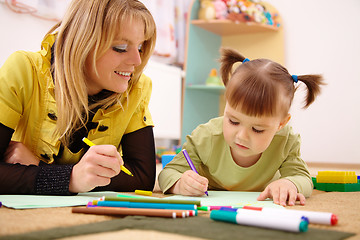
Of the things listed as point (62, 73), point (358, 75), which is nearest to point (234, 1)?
point (358, 75)

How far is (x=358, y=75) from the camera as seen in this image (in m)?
3.04

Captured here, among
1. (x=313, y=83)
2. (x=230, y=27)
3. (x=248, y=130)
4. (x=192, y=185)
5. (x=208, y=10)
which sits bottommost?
(x=192, y=185)

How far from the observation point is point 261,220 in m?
0.54

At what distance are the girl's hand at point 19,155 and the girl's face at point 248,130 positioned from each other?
479 mm

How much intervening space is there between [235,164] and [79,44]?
1.68 feet

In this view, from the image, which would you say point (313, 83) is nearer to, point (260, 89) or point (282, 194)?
point (260, 89)

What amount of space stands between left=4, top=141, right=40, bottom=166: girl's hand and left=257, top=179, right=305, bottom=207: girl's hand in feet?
1.78

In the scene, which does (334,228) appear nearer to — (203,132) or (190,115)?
(203,132)

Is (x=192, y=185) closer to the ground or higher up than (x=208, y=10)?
closer to the ground

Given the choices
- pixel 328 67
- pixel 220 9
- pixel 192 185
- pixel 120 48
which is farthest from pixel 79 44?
pixel 328 67

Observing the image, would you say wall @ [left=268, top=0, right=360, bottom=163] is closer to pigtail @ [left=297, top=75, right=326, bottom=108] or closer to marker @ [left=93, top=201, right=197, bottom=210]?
pigtail @ [left=297, top=75, right=326, bottom=108]

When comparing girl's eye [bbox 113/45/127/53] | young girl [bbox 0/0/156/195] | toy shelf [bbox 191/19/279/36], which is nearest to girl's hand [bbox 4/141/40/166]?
young girl [bbox 0/0/156/195]

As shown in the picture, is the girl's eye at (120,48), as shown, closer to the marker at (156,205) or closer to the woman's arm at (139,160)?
the woman's arm at (139,160)

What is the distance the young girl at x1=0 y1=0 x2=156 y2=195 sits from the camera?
90cm
